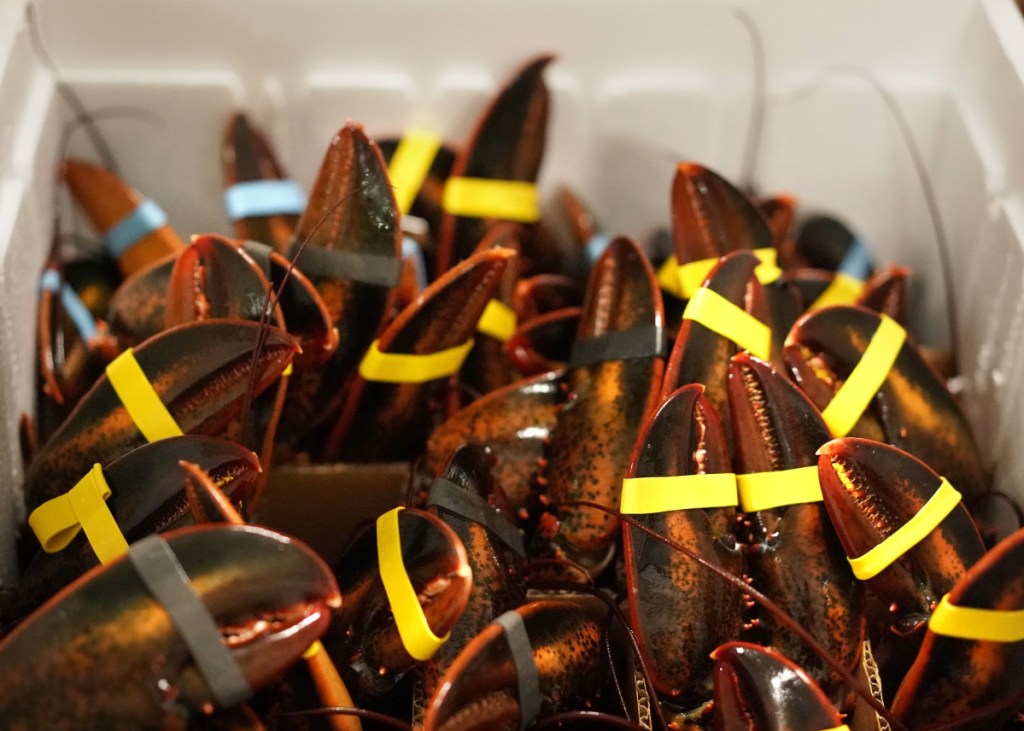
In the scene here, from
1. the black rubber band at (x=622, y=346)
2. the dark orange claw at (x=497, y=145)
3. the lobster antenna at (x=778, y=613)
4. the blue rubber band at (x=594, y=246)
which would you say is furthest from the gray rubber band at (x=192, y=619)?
the blue rubber band at (x=594, y=246)

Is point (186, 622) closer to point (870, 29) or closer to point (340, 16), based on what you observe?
point (340, 16)

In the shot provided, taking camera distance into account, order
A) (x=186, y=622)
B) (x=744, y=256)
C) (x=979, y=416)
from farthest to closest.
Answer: (x=979, y=416) < (x=744, y=256) < (x=186, y=622)

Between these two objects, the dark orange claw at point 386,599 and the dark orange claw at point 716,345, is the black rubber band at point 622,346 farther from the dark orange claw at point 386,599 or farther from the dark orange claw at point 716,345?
the dark orange claw at point 386,599

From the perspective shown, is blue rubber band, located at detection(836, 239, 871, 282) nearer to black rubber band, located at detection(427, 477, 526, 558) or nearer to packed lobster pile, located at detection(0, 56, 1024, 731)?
packed lobster pile, located at detection(0, 56, 1024, 731)

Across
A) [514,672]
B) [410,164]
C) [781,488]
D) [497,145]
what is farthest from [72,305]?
[781,488]

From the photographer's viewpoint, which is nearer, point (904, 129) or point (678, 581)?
point (678, 581)

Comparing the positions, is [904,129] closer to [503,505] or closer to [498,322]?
[498,322]

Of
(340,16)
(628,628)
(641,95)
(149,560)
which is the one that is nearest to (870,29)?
(641,95)
